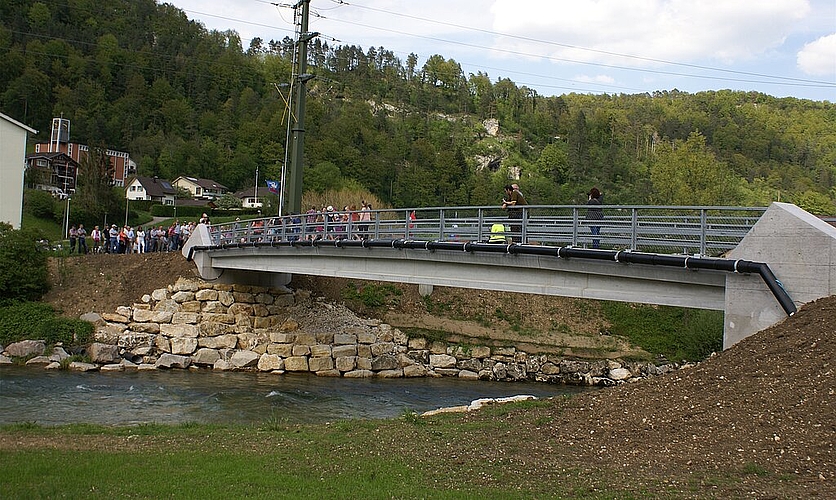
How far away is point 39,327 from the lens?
30438 mm

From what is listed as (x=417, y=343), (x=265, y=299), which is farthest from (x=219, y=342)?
(x=417, y=343)

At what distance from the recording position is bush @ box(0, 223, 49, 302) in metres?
32.3

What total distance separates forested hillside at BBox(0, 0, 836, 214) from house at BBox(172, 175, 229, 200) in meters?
4.17

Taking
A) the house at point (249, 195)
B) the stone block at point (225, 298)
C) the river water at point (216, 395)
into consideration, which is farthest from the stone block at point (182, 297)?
the house at point (249, 195)

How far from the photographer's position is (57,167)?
88.4 meters

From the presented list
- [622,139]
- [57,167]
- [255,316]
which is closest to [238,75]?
[57,167]

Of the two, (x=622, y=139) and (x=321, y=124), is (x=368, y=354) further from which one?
(x=622, y=139)

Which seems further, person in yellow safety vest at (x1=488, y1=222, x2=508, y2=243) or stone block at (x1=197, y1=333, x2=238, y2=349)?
stone block at (x1=197, y1=333, x2=238, y2=349)

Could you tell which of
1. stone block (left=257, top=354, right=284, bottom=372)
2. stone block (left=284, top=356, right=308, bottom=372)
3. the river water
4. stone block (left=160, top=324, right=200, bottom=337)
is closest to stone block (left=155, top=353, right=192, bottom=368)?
the river water

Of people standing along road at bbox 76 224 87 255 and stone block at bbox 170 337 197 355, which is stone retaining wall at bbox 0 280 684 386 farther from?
people standing along road at bbox 76 224 87 255

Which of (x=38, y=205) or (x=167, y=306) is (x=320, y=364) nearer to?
(x=167, y=306)

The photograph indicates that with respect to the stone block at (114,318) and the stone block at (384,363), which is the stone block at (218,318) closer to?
the stone block at (114,318)

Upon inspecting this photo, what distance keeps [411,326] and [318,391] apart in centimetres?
1012

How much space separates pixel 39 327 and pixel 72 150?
81205 millimetres
